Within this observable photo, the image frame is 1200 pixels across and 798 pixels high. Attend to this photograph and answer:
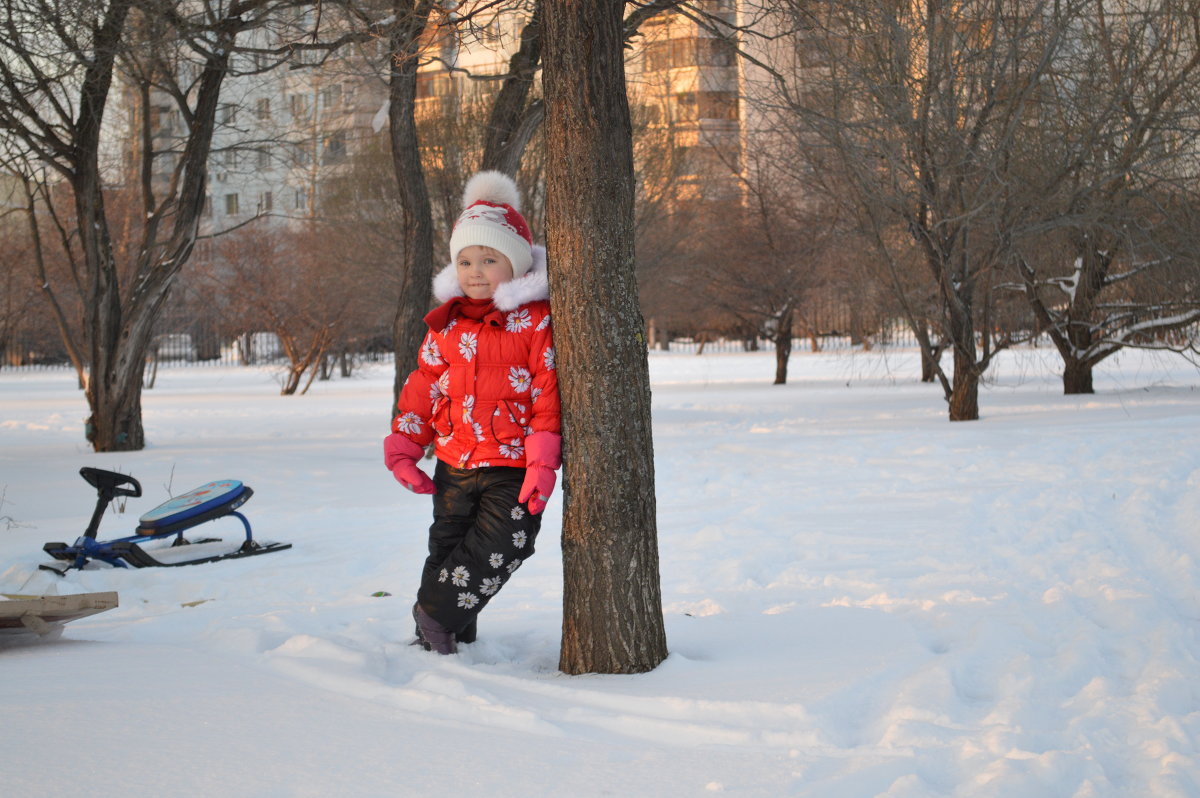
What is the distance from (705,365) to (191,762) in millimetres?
35442

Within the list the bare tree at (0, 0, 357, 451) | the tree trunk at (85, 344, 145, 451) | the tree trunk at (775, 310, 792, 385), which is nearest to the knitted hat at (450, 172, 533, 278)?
the bare tree at (0, 0, 357, 451)

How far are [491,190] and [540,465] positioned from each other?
3.90 feet

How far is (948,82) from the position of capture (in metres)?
10.6

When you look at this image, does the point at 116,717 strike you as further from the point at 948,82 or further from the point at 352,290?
the point at 352,290

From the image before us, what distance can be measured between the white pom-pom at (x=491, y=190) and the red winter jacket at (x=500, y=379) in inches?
17.4

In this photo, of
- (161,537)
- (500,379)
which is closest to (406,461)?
(500,379)

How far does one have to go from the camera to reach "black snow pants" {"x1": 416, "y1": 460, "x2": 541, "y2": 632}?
3584 mm

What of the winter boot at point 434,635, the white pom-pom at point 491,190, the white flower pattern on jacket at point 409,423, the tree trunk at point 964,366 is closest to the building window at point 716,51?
the white pom-pom at point 491,190

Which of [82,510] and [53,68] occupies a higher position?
[53,68]

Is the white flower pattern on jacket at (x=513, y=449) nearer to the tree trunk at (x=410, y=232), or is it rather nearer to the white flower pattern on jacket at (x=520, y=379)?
the white flower pattern on jacket at (x=520, y=379)

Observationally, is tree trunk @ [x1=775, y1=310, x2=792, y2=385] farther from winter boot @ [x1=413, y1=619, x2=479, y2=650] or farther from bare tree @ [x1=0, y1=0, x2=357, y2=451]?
winter boot @ [x1=413, y1=619, x2=479, y2=650]

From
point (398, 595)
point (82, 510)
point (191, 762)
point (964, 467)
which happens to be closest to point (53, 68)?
point (82, 510)

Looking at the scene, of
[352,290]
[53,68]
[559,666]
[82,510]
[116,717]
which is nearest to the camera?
[116,717]

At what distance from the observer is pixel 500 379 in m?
3.60
